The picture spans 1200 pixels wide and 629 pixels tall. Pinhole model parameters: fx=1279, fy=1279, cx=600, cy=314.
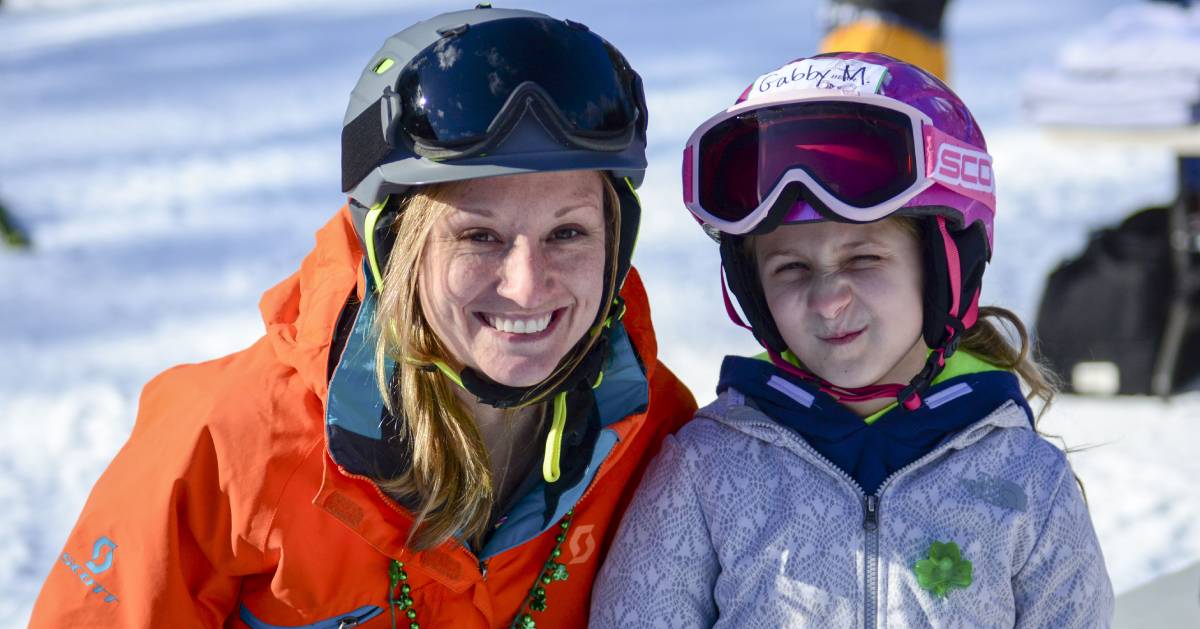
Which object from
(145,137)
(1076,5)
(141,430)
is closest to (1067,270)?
(141,430)

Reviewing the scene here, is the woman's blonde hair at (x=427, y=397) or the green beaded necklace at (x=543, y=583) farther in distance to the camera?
the green beaded necklace at (x=543, y=583)

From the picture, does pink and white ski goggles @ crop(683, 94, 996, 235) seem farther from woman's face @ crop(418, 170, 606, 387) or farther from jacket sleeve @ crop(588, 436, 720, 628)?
jacket sleeve @ crop(588, 436, 720, 628)

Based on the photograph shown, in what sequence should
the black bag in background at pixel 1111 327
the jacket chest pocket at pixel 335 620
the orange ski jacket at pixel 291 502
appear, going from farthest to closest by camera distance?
the black bag in background at pixel 1111 327, the jacket chest pocket at pixel 335 620, the orange ski jacket at pixel 291 502

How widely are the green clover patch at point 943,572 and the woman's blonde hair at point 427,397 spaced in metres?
0.75

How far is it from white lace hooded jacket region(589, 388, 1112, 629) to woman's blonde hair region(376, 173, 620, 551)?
354 mm

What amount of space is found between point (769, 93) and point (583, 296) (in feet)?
1.91

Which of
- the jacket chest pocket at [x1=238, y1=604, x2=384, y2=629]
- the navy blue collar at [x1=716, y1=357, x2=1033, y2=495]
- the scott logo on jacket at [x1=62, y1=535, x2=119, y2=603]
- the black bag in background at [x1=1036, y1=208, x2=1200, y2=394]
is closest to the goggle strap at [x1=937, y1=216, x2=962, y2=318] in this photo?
the navy blue collar at [x1=716, y1=357, x2=1033, y2=495]

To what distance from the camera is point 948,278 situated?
253 centimetres

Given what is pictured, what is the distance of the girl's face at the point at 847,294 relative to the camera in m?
2.46


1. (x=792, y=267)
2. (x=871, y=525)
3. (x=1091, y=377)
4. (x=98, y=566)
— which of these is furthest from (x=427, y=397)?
(x=1091, y=377)

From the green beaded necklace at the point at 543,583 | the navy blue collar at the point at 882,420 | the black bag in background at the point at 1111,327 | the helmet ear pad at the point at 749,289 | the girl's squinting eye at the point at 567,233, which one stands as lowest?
the black bag in background at the point at 1111,327

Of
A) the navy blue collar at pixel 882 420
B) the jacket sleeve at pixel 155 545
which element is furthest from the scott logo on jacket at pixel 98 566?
the navy blue collar at pixel 882 420

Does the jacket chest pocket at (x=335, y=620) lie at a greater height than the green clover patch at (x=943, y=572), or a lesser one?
lesser

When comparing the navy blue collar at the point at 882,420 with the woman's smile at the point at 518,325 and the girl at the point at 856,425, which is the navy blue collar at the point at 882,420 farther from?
the woman's smile at the point at 518,325
